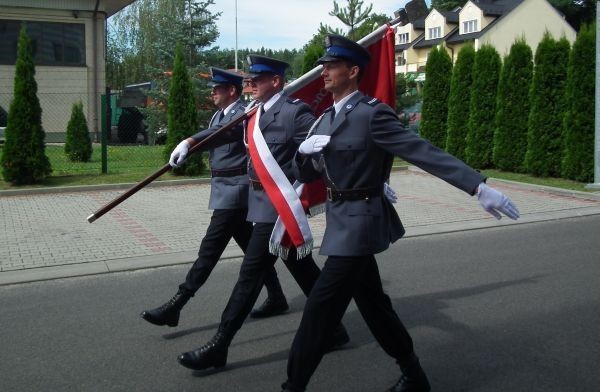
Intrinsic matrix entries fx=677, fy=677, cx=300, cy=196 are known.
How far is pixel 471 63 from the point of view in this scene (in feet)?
53.3

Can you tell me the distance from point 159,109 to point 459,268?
1640cm

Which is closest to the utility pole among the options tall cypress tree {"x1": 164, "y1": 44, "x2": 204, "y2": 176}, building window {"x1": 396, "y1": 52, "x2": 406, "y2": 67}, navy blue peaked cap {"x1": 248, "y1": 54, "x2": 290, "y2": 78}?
tall cypress tree {"x1": 164, "y1": 44, "x2": 204, "y2": 176}

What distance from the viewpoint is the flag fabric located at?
391cm

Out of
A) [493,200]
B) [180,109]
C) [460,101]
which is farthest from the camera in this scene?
[460,101]

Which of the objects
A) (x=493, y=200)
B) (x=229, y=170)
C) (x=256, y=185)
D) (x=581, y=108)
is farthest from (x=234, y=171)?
(x=581, y=108)

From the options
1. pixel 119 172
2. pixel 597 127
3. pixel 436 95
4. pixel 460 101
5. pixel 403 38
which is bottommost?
pixel 119 172

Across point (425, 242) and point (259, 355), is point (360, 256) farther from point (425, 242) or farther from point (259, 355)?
point (425, 242)

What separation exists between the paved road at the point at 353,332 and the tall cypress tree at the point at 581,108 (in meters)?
6.48

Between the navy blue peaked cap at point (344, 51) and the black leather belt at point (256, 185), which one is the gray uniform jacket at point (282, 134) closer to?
the black leather belt at point (256, 185)

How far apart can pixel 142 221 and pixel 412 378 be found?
264 inches

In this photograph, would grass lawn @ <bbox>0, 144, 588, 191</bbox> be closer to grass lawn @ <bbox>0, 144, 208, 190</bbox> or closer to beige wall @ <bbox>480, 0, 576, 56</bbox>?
grass lawn @ <bbox>0, 144, 208, 190</bbox>

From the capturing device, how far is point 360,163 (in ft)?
11.2

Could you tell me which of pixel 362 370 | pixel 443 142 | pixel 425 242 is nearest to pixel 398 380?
pixel 362 370

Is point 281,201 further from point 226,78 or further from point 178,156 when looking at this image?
point 226,78
